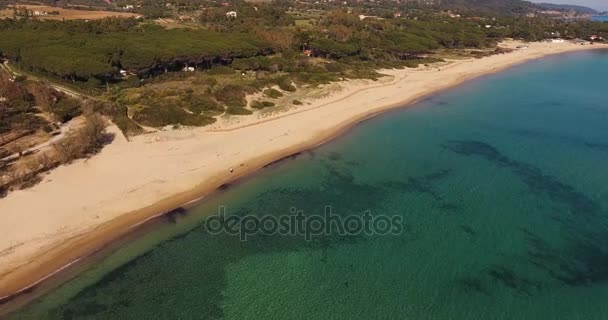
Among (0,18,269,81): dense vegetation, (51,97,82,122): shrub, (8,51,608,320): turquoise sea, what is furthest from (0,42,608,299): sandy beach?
(0,18,269,81): dense vegetation

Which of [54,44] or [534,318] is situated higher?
[54,44]

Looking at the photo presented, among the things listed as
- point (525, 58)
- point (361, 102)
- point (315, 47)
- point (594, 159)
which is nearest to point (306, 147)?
point (361, 102)

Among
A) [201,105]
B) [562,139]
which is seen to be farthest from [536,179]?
[201,105]

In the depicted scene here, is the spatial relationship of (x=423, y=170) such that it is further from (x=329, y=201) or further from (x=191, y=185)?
(x=191, y=185)

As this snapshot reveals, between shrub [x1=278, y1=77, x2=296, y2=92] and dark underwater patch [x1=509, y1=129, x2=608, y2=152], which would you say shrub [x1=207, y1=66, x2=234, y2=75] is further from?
dark underwater patch [x1=509, y1=129, x2=608, y2=152]

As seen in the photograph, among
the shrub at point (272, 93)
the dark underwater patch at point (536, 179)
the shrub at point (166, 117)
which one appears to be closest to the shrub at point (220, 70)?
the shrub at point (272, 93)

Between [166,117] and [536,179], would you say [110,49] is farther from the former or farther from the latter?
[536,179]
